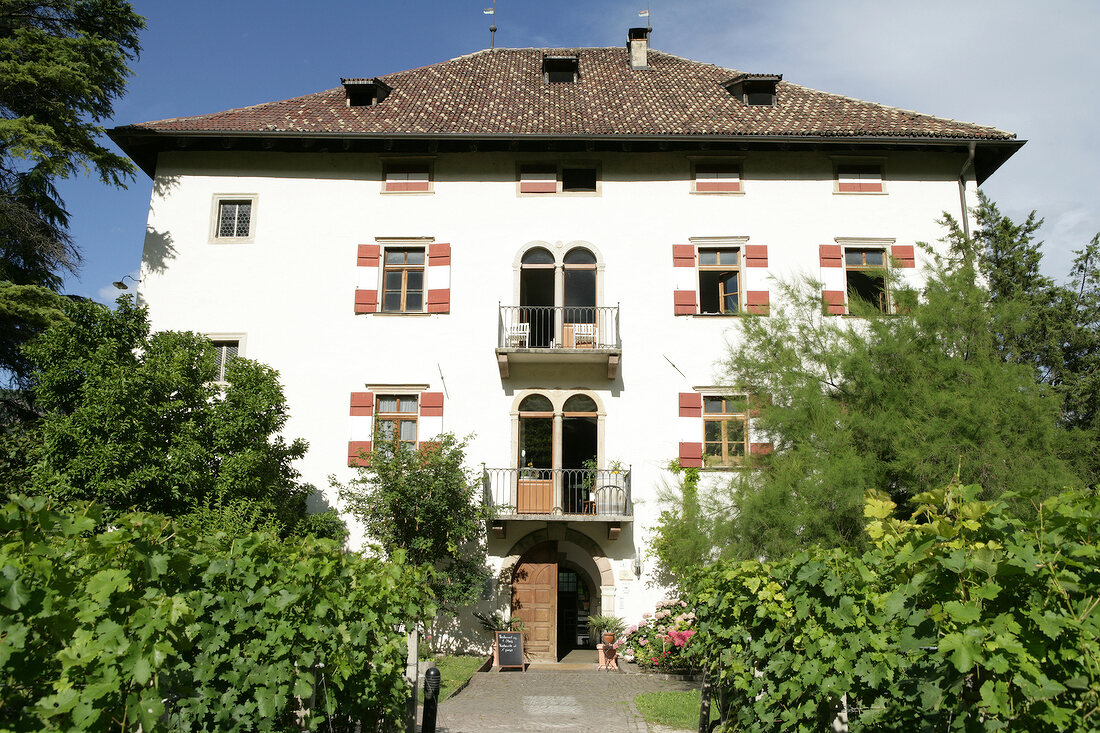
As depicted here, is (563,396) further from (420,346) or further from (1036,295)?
(1036,295)

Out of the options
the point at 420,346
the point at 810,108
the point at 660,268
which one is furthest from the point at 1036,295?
the point at 420,346

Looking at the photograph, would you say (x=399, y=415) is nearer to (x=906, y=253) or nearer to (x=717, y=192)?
(x=717, y=192)

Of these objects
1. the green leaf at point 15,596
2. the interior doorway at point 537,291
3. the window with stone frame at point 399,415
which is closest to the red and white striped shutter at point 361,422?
the window with stone frame at point 399,415

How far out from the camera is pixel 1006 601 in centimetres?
335

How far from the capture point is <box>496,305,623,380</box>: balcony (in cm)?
1545

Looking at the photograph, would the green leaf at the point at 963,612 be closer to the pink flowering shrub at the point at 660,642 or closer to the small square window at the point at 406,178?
the pink flowering shrub at the point at 660,642

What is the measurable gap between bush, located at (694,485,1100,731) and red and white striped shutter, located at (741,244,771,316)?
37.7 ft

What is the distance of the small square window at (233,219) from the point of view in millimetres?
16781

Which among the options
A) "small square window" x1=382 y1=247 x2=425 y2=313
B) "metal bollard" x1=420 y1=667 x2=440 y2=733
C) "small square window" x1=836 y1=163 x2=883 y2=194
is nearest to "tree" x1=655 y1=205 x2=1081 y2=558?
"small square window" x1=836 y1=163 x2=883 y2=194

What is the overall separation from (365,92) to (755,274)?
31.2 ft

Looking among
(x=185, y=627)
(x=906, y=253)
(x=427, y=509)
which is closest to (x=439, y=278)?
(x=427, y=509)

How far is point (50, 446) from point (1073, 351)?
851 inches

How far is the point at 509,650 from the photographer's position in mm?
13891

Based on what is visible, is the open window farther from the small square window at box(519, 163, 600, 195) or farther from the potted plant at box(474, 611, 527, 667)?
the potted plant at box(474, 611, 527, 667)
